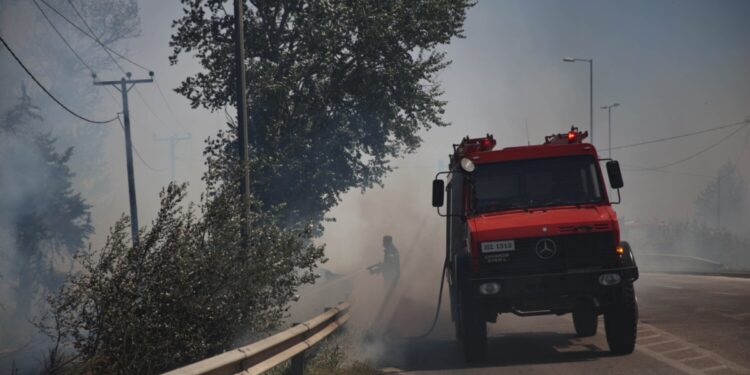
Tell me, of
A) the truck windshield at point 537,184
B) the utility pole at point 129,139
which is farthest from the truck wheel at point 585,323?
the utility pole at point 129,139

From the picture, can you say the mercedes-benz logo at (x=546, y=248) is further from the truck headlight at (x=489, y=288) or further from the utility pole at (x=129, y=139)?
the utility pole at (x=129, y=139)

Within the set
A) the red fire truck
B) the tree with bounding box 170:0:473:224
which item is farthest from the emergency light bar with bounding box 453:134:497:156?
the tree with bounding box 170:0:473:224

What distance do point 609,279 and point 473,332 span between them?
192cm

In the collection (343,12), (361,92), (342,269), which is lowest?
(342,269)

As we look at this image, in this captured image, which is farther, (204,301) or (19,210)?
(19,210)

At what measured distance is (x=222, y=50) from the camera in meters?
28.5

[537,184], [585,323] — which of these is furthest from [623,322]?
[585,323]

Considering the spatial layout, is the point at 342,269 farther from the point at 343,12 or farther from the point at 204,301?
the point at 204,301

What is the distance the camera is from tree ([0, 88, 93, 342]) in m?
38.1

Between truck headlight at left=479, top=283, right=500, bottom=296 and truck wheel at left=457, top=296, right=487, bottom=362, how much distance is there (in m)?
0.30

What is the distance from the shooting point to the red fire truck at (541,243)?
39.5ft

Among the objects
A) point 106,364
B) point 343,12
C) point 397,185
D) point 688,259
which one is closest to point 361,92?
point 343,12

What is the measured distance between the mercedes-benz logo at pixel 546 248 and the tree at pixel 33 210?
29280 millimetres

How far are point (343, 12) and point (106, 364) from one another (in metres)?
18.8
